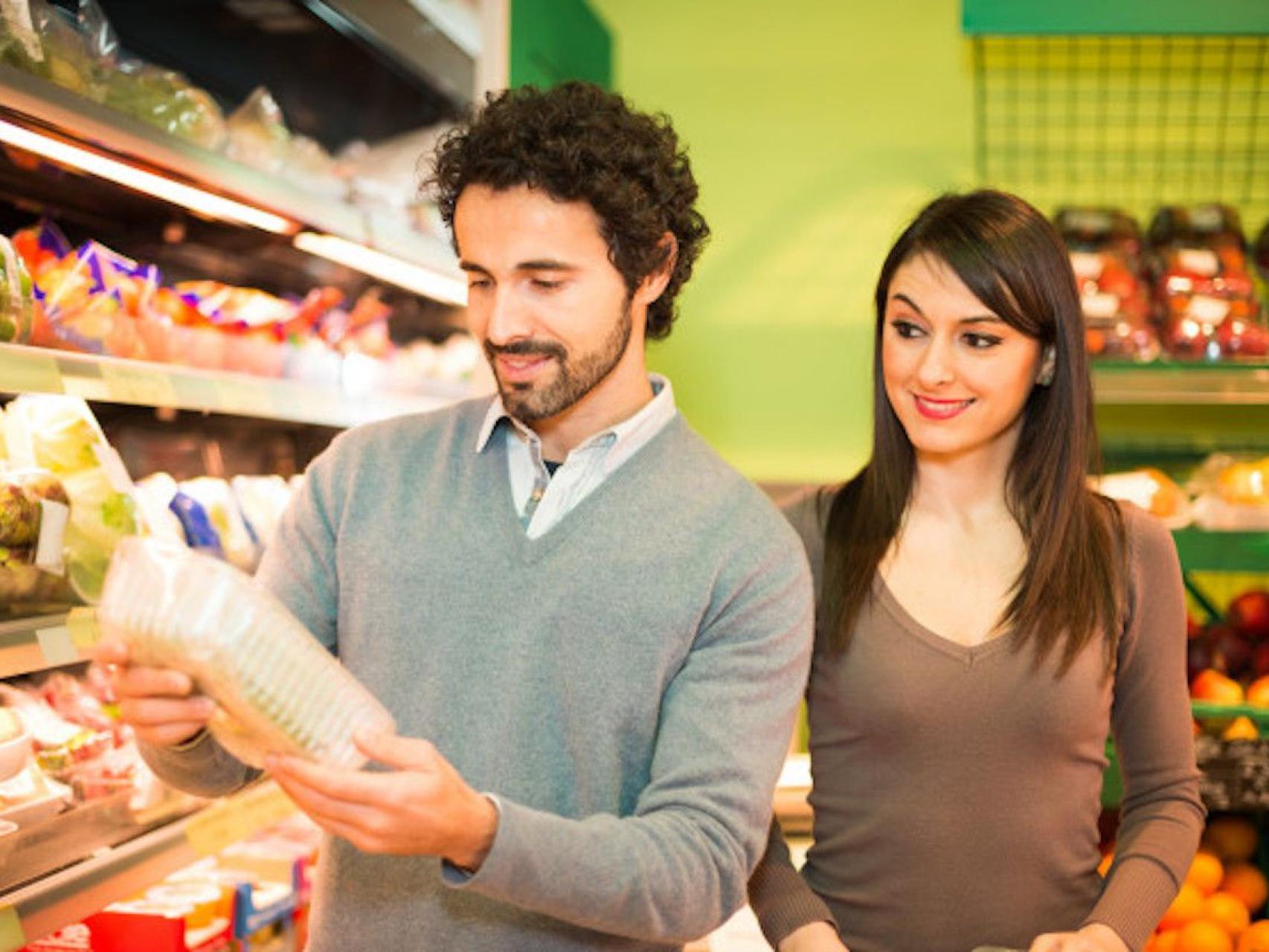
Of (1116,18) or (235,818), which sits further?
(1116,18)

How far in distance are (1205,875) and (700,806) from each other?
1.56 meters

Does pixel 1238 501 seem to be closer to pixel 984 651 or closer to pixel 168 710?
pixel 984 651

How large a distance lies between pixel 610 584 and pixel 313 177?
1473mm

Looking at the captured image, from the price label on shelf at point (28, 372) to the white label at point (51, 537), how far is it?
0.18 m

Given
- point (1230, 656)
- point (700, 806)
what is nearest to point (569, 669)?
point (700, 806)

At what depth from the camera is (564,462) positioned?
163 centimetres

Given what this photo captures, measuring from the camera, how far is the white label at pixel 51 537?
1.73 meters

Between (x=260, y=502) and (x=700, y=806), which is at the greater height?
(x=260, y=502)

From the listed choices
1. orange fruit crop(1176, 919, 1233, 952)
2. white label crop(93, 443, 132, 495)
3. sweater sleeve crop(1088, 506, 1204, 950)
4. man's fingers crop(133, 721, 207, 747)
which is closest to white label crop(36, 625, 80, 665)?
white label crop(93, 443, 132, 495)

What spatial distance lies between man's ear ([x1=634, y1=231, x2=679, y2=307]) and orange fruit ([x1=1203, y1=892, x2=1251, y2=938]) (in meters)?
1.53

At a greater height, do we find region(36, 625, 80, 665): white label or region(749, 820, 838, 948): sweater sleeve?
region(36, 625, 80, 665): white label

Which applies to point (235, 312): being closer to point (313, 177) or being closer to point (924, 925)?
point (313, 177)

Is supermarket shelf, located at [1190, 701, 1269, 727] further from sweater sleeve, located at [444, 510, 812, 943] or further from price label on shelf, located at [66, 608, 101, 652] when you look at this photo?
price label on shelf, located at [66, 608, 101, 652]

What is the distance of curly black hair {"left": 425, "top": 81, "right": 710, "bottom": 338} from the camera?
1.55 m
